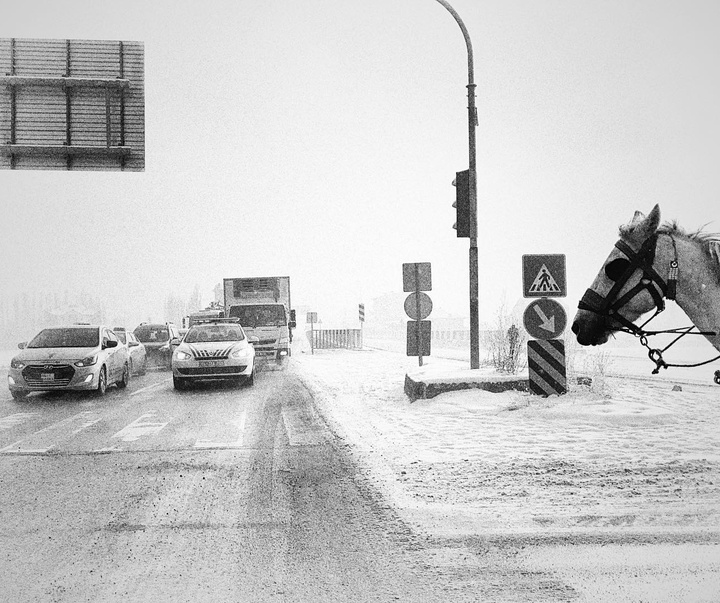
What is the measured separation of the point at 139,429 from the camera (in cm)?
979

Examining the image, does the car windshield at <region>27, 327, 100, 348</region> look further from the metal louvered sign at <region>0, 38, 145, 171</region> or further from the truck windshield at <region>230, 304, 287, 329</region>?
the truck windshield at <region>230, 304, 287, 329</region>

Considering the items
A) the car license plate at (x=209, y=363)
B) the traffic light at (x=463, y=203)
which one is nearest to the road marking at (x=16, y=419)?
the car license plate at (x=209, y=363)

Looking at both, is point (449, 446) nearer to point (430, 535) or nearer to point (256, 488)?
point (256, 488)

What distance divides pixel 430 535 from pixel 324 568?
3.16 ft

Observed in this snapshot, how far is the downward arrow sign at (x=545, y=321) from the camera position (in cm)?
1052

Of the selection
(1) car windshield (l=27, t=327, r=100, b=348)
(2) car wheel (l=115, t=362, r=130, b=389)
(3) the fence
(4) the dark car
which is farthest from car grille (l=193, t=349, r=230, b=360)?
(3) the fence

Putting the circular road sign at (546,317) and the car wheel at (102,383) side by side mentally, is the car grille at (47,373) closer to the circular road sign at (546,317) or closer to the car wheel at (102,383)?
the car wheel at (102,383)

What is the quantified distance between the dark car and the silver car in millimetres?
9949

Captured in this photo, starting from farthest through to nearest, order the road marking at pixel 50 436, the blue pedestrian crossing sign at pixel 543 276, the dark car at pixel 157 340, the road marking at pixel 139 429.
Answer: the dark car at pixel 157 340 < the blue pedestrian crossing sign at pixel 543 276 < the road marking at pixel 139 429 < the road marking at pixel 50 436

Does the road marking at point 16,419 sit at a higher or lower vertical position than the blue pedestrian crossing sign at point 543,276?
lower

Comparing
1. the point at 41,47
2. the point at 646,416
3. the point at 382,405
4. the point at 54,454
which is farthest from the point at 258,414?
the point at 41,47

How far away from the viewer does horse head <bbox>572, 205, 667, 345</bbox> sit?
446cm

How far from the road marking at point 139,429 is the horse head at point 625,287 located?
21.6 feet

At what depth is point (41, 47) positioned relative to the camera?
1344 cm
